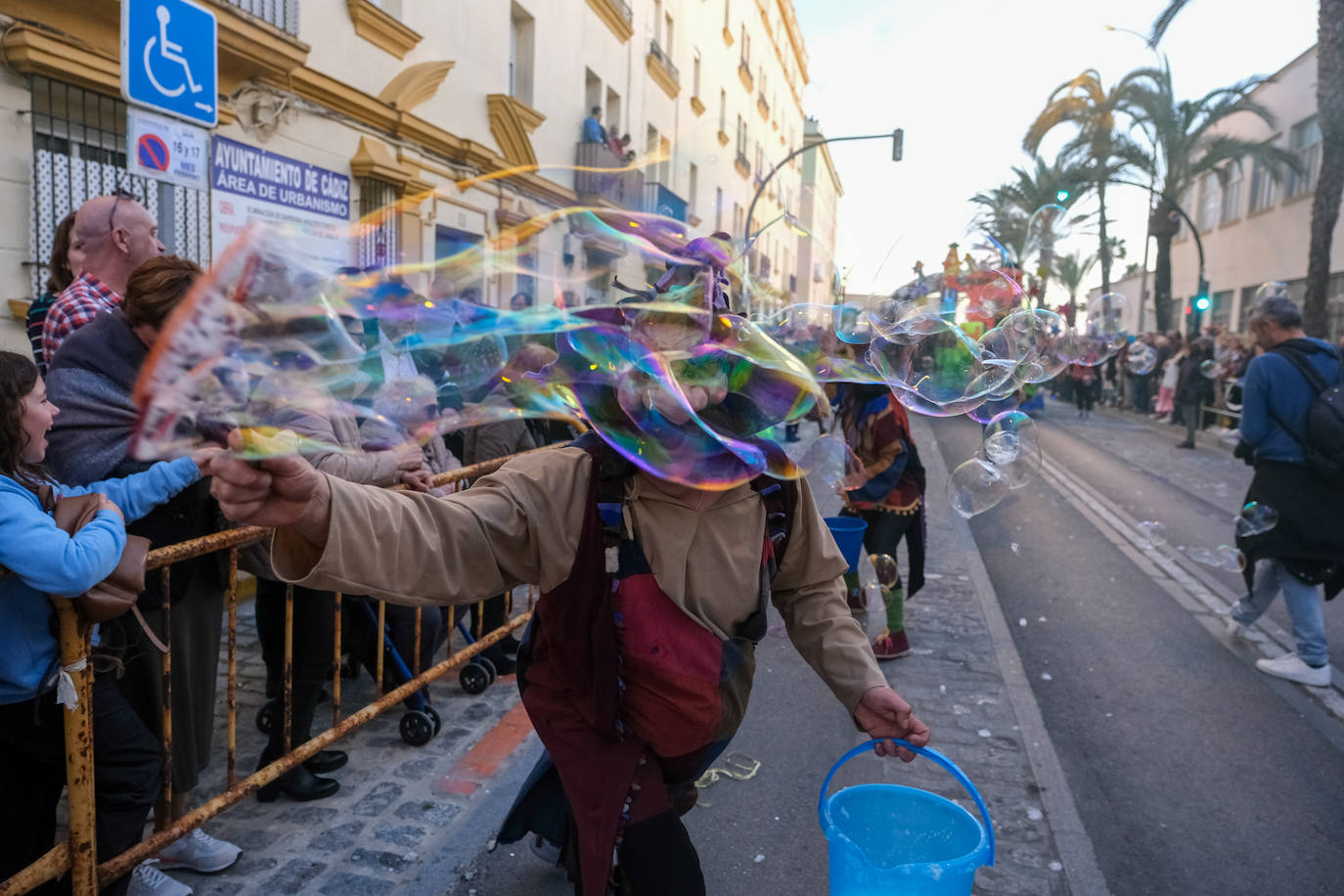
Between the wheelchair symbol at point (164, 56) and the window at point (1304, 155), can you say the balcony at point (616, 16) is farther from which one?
the window at point (1304, 155)

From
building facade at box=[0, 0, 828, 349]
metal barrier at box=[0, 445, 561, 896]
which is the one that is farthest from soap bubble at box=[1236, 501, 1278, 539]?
metal barrier at box=[0, 445, 561, 896]

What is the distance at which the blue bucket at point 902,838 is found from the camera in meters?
1.76

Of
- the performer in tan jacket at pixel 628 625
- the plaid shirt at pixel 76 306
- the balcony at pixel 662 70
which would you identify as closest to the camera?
the performer in tan jacket at pixel 628 625

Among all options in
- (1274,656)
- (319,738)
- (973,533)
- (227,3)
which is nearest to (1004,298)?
(1274,656)

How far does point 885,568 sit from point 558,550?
10.9ft

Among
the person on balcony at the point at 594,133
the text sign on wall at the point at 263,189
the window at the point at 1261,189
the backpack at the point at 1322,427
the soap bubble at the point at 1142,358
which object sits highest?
the window at the point at 1261,189

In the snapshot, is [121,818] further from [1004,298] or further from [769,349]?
[1004,298]

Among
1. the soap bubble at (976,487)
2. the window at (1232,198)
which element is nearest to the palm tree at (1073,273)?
the window at (1232,198)

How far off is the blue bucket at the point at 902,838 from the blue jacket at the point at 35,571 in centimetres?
177

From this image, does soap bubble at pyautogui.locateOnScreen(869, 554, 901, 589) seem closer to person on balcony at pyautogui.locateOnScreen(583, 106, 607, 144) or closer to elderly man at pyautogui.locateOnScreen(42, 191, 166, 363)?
elderly man at pyautogui.locateOnScreen(42, 191, 166, 363)

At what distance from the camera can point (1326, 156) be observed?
16.6 meters

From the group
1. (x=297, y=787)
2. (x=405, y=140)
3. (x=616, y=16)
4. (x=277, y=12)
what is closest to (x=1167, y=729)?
(x=297, y=787)

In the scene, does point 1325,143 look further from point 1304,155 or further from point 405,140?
point 405,140

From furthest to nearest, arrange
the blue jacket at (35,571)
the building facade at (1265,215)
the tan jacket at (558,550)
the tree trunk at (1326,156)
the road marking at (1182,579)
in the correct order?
the building facade at (1265,215)
the tree trunk at (1326,156)
the road marking at (1182,579)
the blue jacket at (35,571)
the tan jacket at (558,550)
